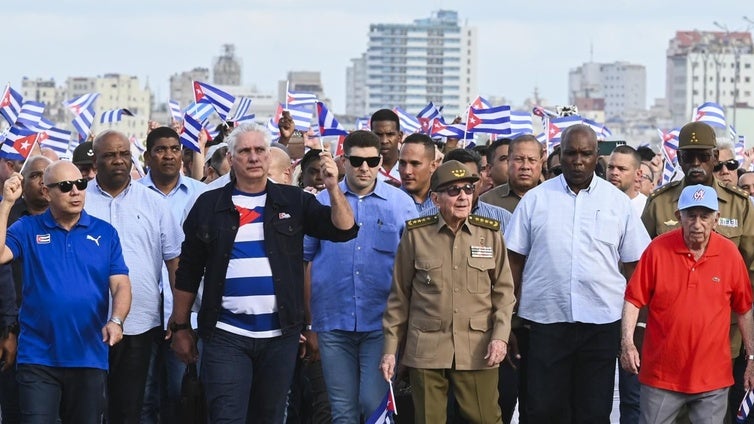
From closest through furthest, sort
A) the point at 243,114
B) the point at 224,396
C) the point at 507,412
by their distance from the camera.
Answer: the point at 224,396 → the point at 507,412 → the point at 243,114

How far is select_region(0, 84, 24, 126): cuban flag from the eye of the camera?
65.6ft

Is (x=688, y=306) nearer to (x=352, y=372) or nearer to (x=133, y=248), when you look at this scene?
(x=352, y=372)

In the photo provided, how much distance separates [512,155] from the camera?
39.0 ft

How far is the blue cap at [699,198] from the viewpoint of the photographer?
9836 millimetres

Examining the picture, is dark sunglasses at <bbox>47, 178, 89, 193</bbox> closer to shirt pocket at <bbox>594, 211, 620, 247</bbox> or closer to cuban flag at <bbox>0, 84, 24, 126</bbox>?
shirt pocket at <bbox>594, 211, 620, 247</bbox>

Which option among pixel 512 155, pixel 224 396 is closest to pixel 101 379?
pixel 224 396

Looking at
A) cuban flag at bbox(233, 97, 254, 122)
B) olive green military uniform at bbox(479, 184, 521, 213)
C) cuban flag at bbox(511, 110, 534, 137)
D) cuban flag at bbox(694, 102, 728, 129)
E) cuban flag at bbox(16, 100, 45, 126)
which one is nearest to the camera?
olive green military uniform at bbox(479, 184, 521, 213)

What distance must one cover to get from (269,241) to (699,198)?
2.35 meters

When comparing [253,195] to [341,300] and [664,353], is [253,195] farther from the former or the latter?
[664,353]

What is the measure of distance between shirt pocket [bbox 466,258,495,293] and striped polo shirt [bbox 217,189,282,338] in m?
1.11

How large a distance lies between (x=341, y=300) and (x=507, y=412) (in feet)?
4.96

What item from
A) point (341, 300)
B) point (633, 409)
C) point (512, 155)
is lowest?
point (633, 409)

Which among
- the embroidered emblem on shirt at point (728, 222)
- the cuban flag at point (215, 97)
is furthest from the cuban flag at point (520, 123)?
the embroidered emblem on shirt at point (728, 222)

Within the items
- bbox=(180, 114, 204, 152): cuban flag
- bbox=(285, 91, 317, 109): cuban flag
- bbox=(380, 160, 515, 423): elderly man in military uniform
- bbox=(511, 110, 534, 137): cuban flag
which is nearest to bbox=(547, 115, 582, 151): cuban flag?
bbox=(511, 110, 534, 137): cuban flag
